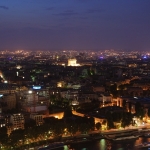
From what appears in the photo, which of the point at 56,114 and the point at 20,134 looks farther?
the point at 56,114

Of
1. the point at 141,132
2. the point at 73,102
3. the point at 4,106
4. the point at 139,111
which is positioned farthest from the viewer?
the point at 73,102

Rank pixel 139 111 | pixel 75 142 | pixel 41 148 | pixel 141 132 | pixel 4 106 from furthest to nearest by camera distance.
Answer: pixel 4 106 → pixel 139 111 → pixel 141 132 → pixel 75 142 → pixel 41 148

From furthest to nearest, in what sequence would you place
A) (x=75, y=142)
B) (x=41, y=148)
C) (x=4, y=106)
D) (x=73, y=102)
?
(x=73, y=102), (x=4, y=106), (x=75, y=142), (x=41, y=148)

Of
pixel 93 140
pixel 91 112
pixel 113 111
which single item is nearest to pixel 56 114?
pixel 91 112

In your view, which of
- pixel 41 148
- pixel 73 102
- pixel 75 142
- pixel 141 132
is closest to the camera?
pixel 41 148

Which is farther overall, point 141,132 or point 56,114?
point 56,114

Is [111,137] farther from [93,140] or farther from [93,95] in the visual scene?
[93,95]

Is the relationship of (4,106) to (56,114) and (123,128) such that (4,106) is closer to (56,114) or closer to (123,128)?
(56,114)

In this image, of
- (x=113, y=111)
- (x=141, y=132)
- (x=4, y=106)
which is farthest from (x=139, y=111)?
(x=4, y=106)
